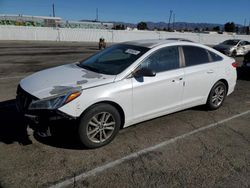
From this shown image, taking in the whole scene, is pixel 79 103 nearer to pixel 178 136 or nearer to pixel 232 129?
pixel 178 136

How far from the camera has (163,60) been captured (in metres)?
4.73

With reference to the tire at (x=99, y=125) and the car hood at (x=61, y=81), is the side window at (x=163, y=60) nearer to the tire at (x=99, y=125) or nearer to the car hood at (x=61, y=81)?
the car hood at (x=61, y=81)

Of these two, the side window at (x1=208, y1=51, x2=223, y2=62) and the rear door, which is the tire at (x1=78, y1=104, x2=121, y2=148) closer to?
the rear door

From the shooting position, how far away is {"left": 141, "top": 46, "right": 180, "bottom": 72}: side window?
4.52 metres

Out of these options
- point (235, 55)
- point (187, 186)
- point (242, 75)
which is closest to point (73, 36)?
point (235, 55)

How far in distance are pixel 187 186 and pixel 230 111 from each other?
3.35 meters

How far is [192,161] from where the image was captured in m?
3.72

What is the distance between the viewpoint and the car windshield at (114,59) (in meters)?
4.38

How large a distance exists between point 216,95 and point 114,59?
2.52m

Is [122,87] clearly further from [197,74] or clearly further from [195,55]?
[195,55]

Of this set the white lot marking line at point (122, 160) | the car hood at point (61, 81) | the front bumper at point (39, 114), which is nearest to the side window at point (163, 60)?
the car hood at point (61, 81)

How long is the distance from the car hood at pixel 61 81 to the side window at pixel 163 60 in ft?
2.59

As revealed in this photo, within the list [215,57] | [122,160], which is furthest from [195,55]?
[122,160]

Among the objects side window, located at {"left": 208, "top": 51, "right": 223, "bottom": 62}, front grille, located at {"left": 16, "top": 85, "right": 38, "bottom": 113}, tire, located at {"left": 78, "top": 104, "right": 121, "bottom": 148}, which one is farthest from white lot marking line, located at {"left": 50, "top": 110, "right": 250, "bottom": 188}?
side window, located at {"left": 208, "top": 51, "right": 223, "bottom": 62}
